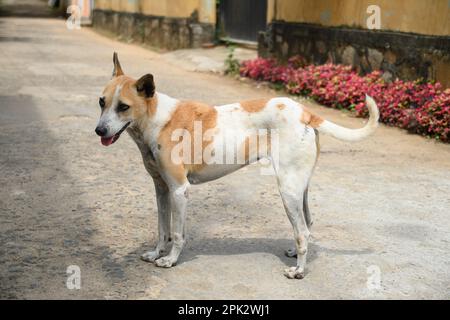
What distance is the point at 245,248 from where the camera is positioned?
432cm

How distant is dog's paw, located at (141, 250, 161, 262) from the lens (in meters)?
4.05

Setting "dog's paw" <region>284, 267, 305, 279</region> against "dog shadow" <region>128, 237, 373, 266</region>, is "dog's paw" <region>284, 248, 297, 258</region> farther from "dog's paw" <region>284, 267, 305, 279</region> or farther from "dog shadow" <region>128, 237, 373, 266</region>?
"dog's paw" <region>284, 267, 305, 279</region>

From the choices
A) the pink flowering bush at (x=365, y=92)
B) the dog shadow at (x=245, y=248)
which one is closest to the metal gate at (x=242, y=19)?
the pink flowering bush at (x=365, y=92)

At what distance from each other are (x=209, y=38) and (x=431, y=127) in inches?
407

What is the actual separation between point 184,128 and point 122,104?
1.42ft

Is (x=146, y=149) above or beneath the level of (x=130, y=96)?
beneath

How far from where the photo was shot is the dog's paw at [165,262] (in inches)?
155

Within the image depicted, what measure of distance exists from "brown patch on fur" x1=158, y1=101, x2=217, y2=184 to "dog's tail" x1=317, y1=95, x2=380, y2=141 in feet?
2.35

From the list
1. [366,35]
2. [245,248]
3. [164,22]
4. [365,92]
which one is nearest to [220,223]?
[245,248]

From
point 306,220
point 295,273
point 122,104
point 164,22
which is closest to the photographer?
point 122,104

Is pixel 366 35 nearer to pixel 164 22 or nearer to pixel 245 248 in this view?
pixel 245 248

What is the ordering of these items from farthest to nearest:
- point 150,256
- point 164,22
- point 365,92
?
point 164,22 < point 365,92 < point 150,256
